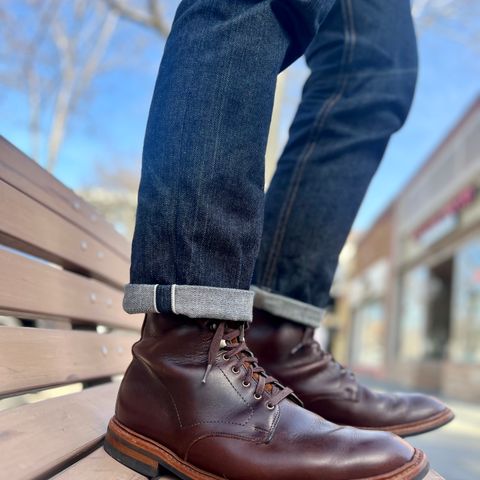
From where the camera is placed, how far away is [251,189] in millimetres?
945

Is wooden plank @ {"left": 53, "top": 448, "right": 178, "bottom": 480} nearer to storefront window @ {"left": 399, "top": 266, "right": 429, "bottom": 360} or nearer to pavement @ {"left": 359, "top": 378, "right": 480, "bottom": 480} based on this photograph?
pavement @ {"left": 359, "top": 378, "right": 480, "bottom": 480}

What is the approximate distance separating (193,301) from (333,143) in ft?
2.17

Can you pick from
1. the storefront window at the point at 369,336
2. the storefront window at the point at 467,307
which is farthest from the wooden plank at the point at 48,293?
the storefront window at the point at 369,336

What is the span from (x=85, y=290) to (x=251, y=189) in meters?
0.78

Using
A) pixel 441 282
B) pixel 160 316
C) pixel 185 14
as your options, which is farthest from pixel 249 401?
pixel 441 282

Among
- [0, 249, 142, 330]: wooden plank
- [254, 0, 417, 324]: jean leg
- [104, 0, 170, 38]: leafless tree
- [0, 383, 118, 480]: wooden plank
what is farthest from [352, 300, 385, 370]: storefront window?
[0, 383, 118, 480]: wooden plank

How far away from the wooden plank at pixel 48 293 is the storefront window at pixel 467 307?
9386mm

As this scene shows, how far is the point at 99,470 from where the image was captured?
85 centimetres

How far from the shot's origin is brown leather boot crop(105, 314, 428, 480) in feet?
2.85

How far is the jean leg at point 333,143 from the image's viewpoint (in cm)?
133

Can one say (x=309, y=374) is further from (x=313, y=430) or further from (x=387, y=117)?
(x=387, y=117)

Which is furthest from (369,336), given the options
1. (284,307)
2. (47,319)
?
(47,319)

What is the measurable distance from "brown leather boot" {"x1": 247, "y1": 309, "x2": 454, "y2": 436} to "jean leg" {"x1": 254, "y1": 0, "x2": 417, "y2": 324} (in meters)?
0.06

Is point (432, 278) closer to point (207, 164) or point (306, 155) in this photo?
point (306, 155)
